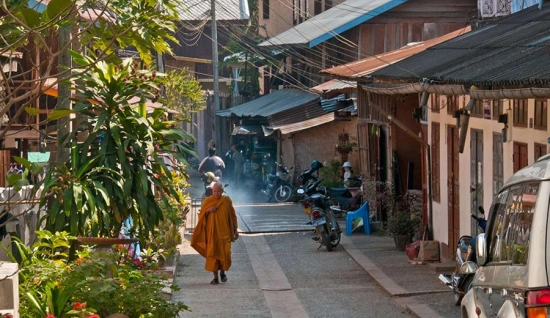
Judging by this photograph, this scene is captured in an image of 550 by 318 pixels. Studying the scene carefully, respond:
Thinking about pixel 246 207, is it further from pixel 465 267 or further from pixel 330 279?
pixel 465 267

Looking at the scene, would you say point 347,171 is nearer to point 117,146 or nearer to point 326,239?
point 326,239

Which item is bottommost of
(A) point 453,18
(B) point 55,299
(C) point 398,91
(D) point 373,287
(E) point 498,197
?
(D) point 373,287

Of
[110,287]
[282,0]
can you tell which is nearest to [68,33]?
[110,287]

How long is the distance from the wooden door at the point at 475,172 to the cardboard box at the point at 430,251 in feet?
5.69

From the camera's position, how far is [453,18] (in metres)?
29.3

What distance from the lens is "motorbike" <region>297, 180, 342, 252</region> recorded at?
20.1 metres

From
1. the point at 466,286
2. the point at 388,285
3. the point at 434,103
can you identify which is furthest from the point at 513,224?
the point at 434,103

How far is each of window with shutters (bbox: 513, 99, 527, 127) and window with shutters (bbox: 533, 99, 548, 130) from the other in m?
0.42

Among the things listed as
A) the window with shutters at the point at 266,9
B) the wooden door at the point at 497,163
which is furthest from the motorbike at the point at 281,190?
the wooden door at the point at 497,163

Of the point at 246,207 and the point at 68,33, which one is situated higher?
the point at 68,33

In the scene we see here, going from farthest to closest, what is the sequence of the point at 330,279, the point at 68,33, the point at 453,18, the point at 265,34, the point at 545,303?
the point at 265,34 < the point at 453,18 < the point at 330,279 < the point at 68,33 < the point at 545,303

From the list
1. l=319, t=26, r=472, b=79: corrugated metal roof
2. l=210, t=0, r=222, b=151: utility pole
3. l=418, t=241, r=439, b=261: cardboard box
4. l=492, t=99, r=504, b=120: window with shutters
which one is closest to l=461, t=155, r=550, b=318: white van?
l=492, t=99, r=504, b=120: window with shutters

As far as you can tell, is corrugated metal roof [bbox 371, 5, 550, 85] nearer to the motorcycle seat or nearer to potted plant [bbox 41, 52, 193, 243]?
potted plant [bbox 41, 52, 193, 243]

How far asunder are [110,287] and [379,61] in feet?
43.8
